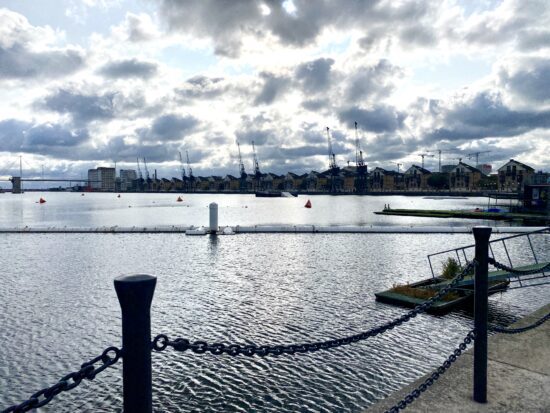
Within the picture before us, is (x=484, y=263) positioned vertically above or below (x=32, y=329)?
above

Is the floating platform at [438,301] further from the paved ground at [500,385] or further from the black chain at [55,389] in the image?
the black chain at [55,389]

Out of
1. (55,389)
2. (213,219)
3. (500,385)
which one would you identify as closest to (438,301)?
(500,385)

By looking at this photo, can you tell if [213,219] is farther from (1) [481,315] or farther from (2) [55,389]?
(2) [55,389]

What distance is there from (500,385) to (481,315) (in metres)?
1.46

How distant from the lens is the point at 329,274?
20.4 meters

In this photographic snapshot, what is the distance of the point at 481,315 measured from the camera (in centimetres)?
525

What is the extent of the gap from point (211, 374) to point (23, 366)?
4.71m

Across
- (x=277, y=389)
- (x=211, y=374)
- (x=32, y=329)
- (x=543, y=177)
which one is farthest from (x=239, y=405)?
(x=543, y=177)

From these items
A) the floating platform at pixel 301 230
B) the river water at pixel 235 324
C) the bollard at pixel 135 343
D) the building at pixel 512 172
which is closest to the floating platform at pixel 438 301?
the river water at pixel 235 324

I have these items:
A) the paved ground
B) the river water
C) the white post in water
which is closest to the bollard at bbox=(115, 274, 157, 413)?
the paved ground

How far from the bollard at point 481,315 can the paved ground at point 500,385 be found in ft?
0.76

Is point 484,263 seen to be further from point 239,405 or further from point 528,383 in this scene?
point 239,405

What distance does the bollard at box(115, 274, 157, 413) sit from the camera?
2697 millimetres

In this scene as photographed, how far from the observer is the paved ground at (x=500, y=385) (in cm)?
529
